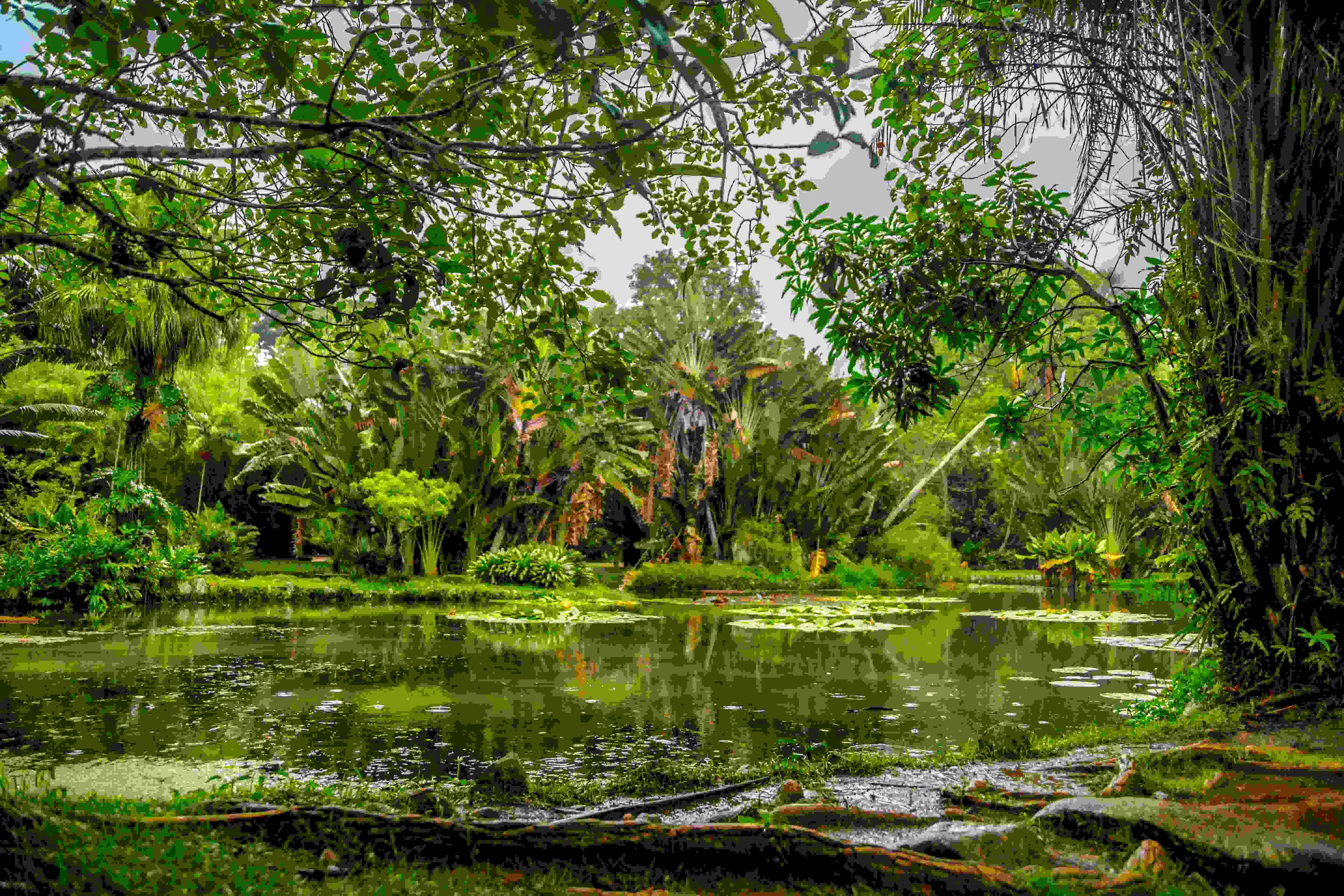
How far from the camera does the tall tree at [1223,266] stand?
3.97 meters

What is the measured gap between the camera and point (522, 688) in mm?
6043

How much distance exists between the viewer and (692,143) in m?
3.32

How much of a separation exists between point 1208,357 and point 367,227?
158 inches

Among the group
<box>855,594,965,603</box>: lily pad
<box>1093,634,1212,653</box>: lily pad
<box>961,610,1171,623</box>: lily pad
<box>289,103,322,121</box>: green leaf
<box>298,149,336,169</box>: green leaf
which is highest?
<box>298,149,336,169</box>: green leaf

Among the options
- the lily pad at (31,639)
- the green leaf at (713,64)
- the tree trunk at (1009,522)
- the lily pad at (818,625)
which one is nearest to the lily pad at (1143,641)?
the lily pad at (818,625)

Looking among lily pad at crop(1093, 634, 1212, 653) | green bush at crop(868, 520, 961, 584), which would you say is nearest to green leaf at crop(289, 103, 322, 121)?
lily pad at crop(1093, 634, 1212, 653)

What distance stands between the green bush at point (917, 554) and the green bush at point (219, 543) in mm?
14569

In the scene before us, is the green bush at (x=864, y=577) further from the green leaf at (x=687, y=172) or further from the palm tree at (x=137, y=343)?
the green leaf at (x=687, y=172)

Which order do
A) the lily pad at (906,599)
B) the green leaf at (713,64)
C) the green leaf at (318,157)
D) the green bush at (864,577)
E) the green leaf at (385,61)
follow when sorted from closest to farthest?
the green leaf at (713,64) < the green leaf at (385,61) < the green leaf at (318,157) < the lily pad at (906,599) < the green bush at (864,577)

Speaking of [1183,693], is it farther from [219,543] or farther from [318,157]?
[219,543]

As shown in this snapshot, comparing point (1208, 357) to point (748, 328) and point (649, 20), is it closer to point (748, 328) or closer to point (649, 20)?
point (649, 20)

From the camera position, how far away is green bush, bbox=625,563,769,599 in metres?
16.9

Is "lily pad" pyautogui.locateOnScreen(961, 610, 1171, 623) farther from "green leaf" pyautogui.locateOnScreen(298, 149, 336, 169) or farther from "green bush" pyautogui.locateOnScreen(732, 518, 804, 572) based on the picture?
"green leaf" pyautogui.locateOnScreen(298, 149, 336, 169)

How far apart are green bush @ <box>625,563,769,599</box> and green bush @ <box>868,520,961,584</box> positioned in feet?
17.6
